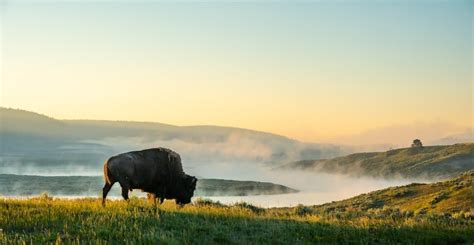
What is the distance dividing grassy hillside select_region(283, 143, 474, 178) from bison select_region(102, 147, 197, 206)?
9247 centimetres

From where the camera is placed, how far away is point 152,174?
2481cm

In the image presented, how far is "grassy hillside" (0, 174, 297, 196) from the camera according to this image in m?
84.2

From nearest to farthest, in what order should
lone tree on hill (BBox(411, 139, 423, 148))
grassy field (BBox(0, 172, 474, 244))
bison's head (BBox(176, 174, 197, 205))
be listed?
1. grassy field (BBox(0, 172, 474, 244))
2. bison's head (BBox(176, 174, 197, 205))
3. lone tree on hill (BBox(411, 139, 423, 148))

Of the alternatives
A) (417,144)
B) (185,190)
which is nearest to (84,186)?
(185,190)

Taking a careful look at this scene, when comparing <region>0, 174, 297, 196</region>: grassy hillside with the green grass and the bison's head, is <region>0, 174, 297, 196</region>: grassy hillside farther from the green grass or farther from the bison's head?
the green grass

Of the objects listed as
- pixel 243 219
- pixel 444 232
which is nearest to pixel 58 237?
pixel 243 219

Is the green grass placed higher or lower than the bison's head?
lower

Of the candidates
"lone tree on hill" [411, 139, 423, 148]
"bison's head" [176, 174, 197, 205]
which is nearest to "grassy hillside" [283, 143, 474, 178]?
"lone tree on hill" [411, 139, 423, 148]

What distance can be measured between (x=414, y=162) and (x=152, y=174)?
377ft

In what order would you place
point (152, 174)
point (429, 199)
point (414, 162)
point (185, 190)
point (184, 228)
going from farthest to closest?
point (414, 162)
point (429, 199)
point (185, 190)
point (152, 174)
point (184, 228)

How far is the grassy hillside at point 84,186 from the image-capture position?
84188mm

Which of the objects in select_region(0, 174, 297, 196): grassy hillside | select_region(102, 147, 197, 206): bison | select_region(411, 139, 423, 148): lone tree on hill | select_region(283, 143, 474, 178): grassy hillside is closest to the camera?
select_region(102, 147, 197, 206): bison

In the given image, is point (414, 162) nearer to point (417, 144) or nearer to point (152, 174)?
point (417, 144)

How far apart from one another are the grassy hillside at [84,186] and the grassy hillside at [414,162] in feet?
97.6
